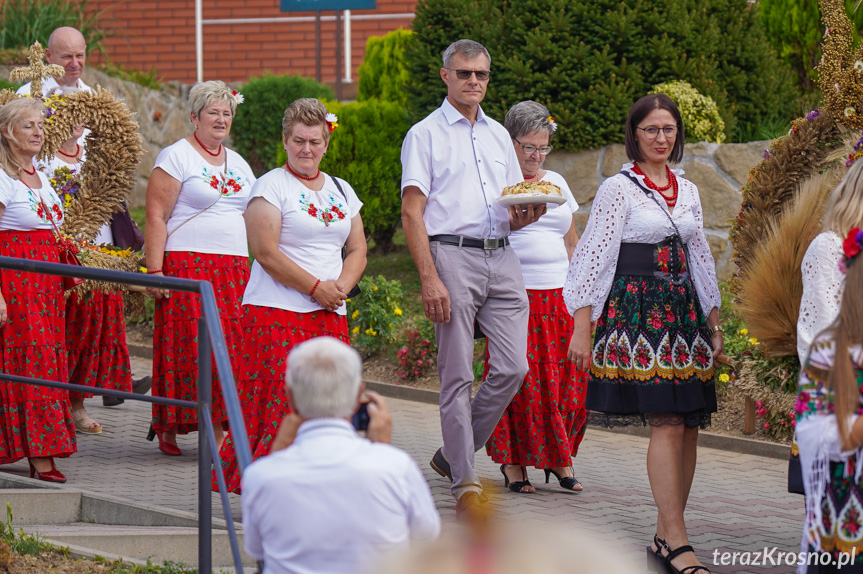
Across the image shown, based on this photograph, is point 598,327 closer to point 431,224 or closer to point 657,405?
point 657,405

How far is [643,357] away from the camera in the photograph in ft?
16.0

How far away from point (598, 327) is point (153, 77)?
12654 mm

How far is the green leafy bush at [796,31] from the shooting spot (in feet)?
40.7

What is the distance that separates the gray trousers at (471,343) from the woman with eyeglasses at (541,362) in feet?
1.67

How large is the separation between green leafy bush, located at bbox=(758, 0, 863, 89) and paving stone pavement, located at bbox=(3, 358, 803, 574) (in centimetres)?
623

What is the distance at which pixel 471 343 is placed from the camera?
19.0 feet

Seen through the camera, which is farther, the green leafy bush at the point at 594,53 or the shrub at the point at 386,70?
the shrub at the point at 386,70

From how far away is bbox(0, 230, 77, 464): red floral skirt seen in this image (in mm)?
5980

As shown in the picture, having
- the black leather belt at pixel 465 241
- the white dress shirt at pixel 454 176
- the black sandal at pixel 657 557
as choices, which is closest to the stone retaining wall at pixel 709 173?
the white dress shirt at pixel 454 176

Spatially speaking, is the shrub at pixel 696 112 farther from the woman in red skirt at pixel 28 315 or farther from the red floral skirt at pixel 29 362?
the red floral skirt at pixel 29 362

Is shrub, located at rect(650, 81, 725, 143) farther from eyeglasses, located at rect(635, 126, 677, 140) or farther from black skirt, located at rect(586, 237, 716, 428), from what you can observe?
black skirt, located at rect(586, 237, 716, 428)

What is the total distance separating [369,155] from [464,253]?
6.18 meters

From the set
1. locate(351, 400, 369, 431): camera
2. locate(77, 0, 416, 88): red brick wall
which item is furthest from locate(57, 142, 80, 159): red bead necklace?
locate(77, 0, 416, 88): red brick wall

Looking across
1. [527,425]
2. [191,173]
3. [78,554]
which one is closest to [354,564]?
[78,554]
